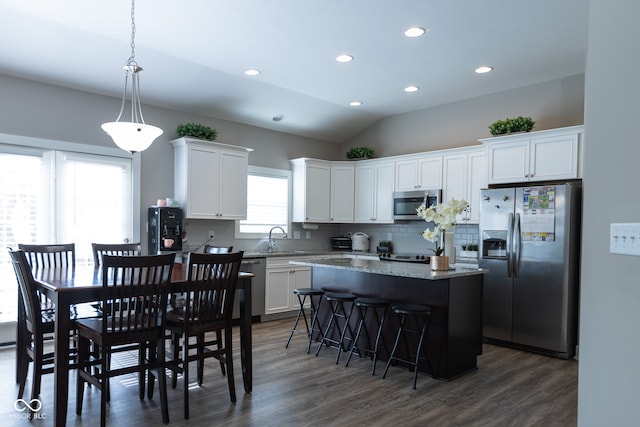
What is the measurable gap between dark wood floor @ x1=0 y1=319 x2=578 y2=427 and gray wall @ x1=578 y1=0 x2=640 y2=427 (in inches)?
54.9

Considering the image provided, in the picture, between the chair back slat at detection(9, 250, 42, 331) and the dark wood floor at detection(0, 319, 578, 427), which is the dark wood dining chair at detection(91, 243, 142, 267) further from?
the dark wood floor at detection(0, 319, 578, 427)

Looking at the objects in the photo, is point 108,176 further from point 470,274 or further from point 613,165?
point 613,165

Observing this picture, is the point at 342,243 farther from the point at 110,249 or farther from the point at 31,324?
the point at 31,324

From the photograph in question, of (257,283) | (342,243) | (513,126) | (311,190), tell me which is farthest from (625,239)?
(342,243)

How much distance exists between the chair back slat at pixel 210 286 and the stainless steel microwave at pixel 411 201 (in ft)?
11.4

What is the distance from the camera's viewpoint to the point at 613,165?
161 centimetres

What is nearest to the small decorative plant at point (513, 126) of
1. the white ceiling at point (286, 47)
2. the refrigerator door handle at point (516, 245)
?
the white ceiling at point (286, 47)

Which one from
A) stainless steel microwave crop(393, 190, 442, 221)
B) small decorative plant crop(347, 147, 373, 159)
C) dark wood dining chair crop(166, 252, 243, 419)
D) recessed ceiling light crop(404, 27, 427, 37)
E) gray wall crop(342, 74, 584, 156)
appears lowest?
dark wood dining chair crop(166, 252, 243, 419)

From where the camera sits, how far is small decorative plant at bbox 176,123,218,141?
5297 millimetres

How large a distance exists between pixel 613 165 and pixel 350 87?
4.21 meters

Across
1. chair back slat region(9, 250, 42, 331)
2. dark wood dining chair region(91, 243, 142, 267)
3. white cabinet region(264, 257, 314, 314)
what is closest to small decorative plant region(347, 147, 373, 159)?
white cabinet region(264, 257, 314, 314)

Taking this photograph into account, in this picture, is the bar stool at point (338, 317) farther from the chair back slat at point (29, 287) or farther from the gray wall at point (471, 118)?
the gray wall at point (471, 118)

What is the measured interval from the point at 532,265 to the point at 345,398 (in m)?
2.54

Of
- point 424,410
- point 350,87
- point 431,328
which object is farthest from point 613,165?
point 350,87
